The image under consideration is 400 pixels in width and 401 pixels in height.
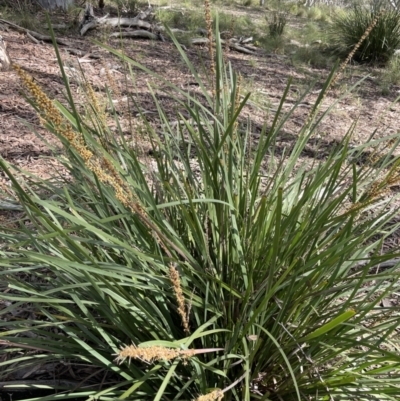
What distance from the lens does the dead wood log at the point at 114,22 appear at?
573 cm

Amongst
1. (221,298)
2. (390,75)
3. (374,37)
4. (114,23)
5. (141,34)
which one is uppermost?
(374,37)

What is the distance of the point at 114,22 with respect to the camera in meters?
6.13

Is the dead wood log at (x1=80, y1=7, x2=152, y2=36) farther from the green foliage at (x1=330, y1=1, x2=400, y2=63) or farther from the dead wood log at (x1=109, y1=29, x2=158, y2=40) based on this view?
the green foliage at (x1=330, y1=1, x2=400, y2=63)

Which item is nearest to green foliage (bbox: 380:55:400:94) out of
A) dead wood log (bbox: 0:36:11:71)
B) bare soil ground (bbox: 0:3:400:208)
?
bare soil ground (bbox: 0:3:400:208)

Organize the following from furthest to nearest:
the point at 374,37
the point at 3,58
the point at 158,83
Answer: the point at 374,37
the point at 158,83
the point at 3,58

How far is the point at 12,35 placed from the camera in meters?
4.97

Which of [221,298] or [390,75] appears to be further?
[390,75]

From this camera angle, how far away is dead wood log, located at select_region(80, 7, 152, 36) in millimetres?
5729

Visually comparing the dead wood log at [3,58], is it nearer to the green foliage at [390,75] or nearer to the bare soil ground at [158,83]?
the bare soil ground at [158,83]

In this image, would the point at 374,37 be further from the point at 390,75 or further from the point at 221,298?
the point at 221,298

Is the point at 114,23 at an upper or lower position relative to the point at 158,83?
upper

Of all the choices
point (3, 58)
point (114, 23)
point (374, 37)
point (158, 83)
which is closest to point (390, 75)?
point (374, 37)

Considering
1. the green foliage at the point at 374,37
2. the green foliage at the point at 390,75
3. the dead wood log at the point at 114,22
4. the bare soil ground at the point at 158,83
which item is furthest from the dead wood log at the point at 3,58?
the green foliage at the point at 374,37

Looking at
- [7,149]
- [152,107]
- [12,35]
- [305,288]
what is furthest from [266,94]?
[305,288]
